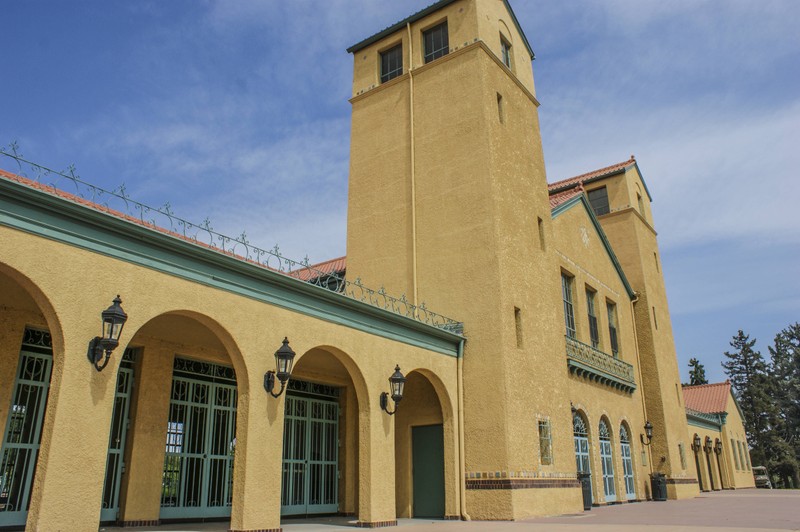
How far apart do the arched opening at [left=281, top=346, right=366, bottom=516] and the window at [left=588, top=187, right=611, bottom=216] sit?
1646 cm

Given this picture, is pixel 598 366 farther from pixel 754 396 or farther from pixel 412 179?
pixel 754 396

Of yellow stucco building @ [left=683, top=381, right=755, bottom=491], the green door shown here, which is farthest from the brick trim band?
the green door

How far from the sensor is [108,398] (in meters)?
7.76

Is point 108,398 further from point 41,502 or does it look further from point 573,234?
point 573,234

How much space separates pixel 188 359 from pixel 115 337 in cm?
464

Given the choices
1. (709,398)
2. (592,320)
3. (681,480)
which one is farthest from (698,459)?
(592,320)

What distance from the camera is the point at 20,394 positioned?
977 cm

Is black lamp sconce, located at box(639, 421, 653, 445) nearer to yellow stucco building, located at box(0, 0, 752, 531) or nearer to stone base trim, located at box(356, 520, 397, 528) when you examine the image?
yellow stucco building, located at box(0, 0, 752, 531)

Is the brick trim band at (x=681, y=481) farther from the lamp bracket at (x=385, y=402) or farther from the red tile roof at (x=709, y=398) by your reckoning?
the lamp bracket at (x=385, y=402)

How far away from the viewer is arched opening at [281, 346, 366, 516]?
1382 cm

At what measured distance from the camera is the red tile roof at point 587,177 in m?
26.9

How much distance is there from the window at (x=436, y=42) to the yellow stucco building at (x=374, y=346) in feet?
0.24

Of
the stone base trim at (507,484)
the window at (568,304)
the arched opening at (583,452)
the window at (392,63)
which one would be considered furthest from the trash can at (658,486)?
the window at (392,63)

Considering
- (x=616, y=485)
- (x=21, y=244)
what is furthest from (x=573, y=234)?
(x=21, y=244)
